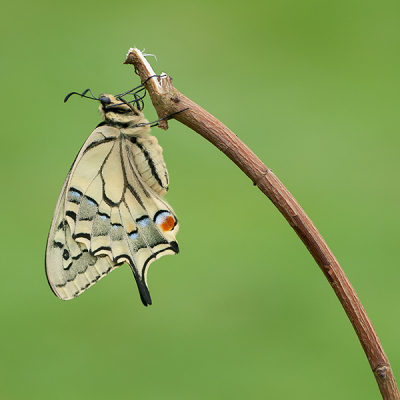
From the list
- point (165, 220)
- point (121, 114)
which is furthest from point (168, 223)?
point (121, 114)

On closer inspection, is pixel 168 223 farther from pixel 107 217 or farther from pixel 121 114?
pixel 121 114

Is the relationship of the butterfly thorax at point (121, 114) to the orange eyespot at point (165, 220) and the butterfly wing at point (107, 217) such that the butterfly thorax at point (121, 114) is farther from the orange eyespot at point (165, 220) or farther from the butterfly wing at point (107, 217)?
the orange eyespot at point (165, 220)

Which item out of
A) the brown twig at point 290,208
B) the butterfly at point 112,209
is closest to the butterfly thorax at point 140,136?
the butterfly at point 112,209

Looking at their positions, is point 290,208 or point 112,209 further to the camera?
point 112,209

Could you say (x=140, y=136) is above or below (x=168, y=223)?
above

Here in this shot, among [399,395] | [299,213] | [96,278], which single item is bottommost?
[399,395]

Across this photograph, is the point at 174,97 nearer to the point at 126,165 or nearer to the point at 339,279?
the point at 339,279

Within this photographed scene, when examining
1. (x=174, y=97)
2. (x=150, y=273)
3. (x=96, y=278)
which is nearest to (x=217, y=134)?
(x=174, y=97)
